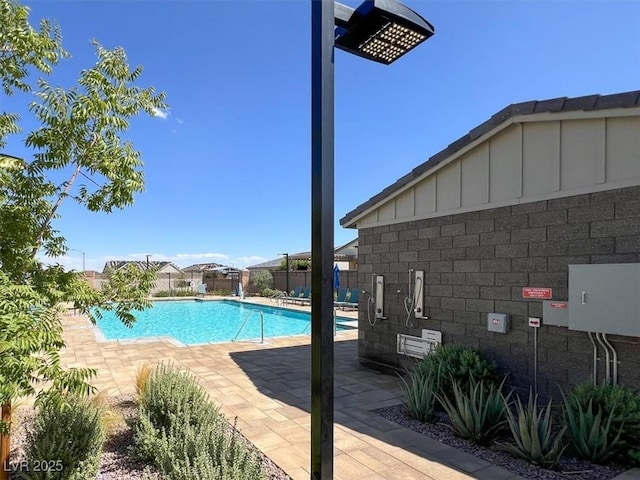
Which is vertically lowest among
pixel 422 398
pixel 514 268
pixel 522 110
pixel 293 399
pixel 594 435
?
pixel 293 399

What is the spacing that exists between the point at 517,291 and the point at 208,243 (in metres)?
46.6

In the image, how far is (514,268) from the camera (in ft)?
16.6

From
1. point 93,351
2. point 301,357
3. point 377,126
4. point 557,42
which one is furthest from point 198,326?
point 557,42

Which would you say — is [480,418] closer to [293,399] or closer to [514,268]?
[514,268]

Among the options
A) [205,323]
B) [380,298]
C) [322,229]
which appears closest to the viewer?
[322,229]

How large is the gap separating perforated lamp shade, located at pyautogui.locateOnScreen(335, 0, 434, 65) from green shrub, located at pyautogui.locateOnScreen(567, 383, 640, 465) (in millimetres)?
3610

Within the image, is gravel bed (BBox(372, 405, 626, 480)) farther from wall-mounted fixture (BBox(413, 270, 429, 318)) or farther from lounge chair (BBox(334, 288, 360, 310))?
lounge chair (BBox(334, 288, 360, 310))

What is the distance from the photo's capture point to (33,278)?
2971 mm

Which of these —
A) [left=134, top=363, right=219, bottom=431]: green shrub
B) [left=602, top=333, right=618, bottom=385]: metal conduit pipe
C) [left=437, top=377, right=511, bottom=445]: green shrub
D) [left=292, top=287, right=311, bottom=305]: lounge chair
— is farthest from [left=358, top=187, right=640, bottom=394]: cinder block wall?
[left=292, top=287, right=311, bottom=305]: lounge chair

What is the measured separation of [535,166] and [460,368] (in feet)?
8.84

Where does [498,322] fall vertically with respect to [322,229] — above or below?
below

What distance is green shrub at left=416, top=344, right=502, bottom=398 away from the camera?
489 centimetres

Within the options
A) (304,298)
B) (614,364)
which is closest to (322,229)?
(614,364)

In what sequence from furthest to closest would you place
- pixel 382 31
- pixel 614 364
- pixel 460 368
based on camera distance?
pixel 460 368
pixel 614 364
pixel 382 31
